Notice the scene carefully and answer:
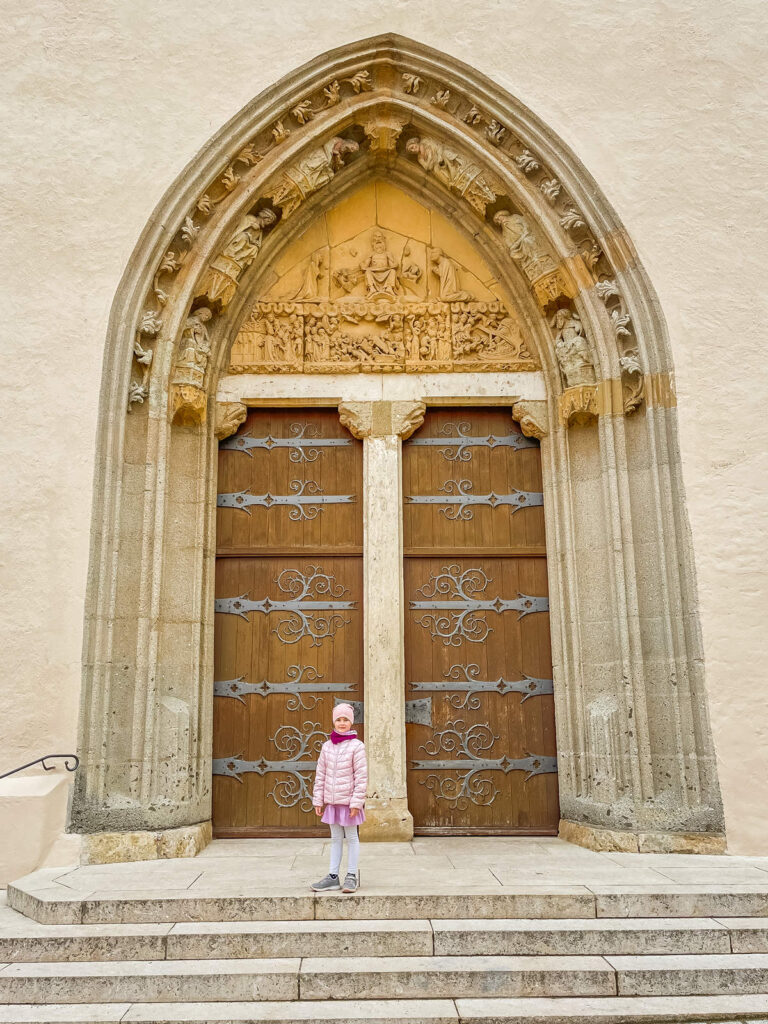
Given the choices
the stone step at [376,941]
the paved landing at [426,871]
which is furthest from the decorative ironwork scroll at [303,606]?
the stone step at [376,941]

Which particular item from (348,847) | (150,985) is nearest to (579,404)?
(348,847)

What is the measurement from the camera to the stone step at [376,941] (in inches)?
133

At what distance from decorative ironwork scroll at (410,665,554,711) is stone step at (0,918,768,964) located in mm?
2038

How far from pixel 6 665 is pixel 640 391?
151 inches

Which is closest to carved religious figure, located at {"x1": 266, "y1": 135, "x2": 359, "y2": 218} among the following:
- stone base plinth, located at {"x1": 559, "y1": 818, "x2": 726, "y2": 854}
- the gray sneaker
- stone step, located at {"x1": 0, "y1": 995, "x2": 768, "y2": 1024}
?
the gray sneaker

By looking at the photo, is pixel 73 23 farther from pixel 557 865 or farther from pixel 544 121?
pixel 557 865

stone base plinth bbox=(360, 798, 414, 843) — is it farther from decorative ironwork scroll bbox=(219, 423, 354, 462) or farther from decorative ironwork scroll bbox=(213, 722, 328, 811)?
decorative ironwork scroll bbox=(219, 423, 354, 462)

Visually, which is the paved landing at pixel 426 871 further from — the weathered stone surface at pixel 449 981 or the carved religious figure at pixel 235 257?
the carved religious figure at pixel 235 257

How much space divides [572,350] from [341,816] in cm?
318

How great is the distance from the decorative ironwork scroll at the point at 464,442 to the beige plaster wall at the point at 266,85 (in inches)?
45.7

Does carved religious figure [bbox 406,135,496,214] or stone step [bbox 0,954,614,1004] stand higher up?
Answer: carved religious figure [bbox 406,135,496,214]

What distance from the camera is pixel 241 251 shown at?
5.64m

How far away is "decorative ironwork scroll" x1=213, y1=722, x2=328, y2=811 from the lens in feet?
17.4

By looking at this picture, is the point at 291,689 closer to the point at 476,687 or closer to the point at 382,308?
the point at 476,687
